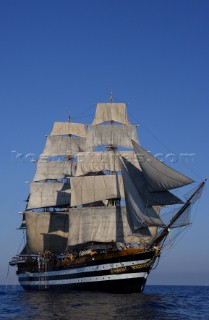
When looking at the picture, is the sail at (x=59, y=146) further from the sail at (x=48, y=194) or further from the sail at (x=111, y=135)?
the sail at (x=111, y=135)

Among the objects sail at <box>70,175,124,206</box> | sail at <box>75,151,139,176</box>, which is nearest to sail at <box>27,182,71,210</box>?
sail at <box>75,151,139,176</box>

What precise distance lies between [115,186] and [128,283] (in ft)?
64.8

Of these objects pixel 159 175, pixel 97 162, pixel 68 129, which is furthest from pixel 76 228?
pixel 68 129

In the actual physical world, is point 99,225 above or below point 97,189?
below

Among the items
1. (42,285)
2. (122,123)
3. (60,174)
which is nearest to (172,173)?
(122,123)

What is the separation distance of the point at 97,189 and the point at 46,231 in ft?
53.0

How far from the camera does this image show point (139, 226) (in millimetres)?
58094

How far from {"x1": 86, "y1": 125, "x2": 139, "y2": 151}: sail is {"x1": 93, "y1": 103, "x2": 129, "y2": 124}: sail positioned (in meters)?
1.30

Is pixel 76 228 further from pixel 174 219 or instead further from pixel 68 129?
pixel 68 129

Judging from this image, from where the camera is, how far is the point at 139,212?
191 ft

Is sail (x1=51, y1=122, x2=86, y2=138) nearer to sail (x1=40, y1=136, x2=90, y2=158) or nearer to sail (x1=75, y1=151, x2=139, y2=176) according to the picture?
sail (x1=40, y1=136, x2=90, y2=158)

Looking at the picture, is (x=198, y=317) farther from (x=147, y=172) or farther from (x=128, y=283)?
(x=147, y=172)

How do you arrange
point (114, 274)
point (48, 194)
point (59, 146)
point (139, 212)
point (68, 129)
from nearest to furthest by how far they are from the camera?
1. point (114, 274)
2. point (139, 212)
3. point (48, 194)
4. point (59, 146)
5. point (68, 129)

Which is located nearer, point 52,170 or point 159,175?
point 159,175
